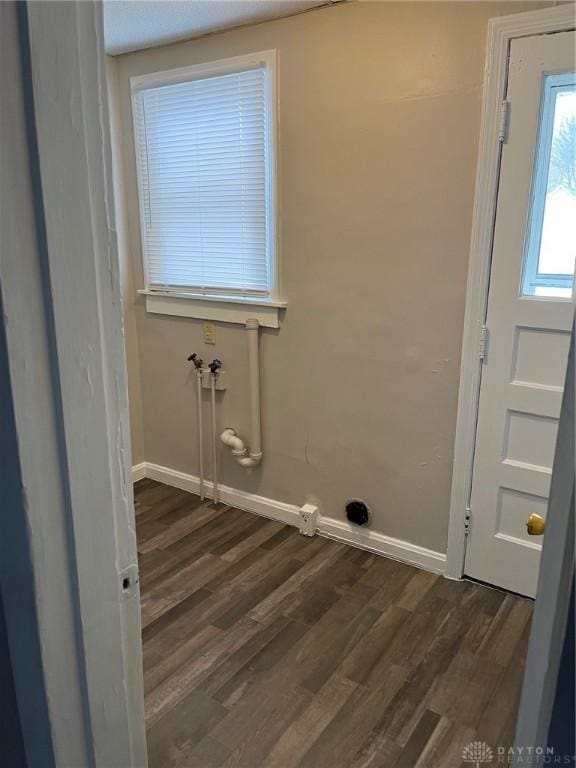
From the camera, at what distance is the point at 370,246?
252cm

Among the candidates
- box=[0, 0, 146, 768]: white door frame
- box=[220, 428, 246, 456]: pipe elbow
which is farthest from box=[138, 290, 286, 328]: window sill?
box=[0, 0, 146, 768]: white door frame

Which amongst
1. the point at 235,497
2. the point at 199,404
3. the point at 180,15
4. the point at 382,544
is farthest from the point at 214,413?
the point at 180,15

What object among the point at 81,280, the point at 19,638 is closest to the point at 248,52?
the point at 81,280

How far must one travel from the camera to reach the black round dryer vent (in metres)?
Result: 2.81

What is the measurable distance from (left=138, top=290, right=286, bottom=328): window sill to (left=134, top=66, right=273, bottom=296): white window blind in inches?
1.9

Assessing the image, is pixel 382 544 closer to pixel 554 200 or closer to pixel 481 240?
pixel 481 240

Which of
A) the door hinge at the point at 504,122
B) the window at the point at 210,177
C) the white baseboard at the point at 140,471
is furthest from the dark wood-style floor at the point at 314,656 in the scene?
the door hinge at the point at 504,122

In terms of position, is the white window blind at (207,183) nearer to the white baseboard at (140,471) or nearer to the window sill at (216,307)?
the window sill at (216,307)

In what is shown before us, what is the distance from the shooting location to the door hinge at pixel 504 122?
2.10 metres

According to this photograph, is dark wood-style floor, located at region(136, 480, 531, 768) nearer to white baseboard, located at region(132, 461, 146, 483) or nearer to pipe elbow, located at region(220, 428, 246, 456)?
pipe elbow, located at region(220, 428, 246, 456)

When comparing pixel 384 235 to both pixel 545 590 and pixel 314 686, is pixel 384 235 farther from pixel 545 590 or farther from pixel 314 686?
pixel 545 590

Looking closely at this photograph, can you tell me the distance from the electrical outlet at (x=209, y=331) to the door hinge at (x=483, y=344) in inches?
57.1

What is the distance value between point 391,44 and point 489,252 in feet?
3.02

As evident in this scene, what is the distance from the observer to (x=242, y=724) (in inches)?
72.7
